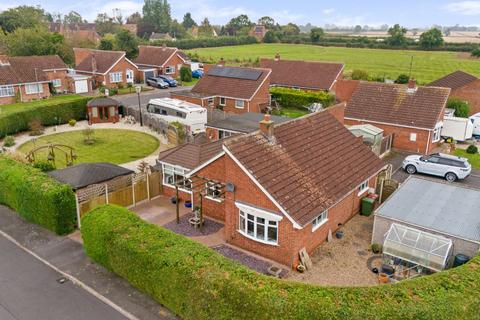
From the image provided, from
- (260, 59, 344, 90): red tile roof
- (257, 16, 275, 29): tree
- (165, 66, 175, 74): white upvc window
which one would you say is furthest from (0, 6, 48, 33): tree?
(257, 16, 275, 29): tree

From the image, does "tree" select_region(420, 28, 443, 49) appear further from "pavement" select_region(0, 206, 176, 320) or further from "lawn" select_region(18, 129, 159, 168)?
"pavement" select_region(0, 206, 176, 320)

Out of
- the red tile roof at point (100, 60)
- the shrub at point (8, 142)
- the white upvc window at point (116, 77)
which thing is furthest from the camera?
the white upvc window at point (116, 77)

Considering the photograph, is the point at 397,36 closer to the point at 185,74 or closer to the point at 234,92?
the point at 185,74

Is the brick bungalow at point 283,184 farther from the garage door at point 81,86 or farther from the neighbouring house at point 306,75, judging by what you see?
the garage door at point 81,86

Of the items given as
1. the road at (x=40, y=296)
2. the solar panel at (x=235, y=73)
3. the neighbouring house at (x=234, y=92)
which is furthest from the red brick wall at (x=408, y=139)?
the road at (x=40, y=296)

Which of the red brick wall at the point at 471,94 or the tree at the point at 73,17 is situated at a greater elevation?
the tree at the point at 73,17

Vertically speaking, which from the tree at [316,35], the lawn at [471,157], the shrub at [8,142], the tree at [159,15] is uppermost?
the tree at [159,15]

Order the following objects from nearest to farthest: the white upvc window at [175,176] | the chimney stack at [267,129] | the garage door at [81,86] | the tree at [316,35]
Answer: the chimney stack at [267,129]
the white upvc window at [175,176]
the garage door at [81,86]
the tree at [316,35]
